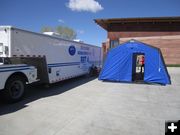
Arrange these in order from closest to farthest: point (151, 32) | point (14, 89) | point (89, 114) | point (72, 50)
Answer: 1. point (89, 114)
2. point (14, 89)
3. point (72, 50)
4. point (151, 32)

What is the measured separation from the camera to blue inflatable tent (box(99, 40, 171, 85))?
40.1 ft

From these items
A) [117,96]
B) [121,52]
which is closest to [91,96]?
[117,96]

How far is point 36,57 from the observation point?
28.2ft

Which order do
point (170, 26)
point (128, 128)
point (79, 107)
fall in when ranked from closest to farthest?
1. point (128, 128)
2. point (79, 107)
3. point (170, 26)

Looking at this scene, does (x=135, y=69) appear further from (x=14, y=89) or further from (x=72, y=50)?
(x=14, y=89)

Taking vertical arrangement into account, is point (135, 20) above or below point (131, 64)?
above

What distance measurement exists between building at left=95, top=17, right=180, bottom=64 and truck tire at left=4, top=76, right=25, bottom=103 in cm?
1875

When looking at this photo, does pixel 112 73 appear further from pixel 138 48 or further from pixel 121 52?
pixel 138 48

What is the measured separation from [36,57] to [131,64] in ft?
21.6

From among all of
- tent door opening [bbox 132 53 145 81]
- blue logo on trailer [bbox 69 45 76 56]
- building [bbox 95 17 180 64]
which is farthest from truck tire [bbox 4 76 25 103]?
building [bbox 95 17 180 64]

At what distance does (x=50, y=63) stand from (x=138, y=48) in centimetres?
609

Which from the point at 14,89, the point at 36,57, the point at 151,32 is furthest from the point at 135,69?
the point at 151,32

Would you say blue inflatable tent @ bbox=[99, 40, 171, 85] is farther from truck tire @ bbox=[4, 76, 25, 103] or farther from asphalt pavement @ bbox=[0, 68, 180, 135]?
truck tire @ bbox=[4, 76, 25, 103]

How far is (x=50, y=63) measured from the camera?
31.3 ft
